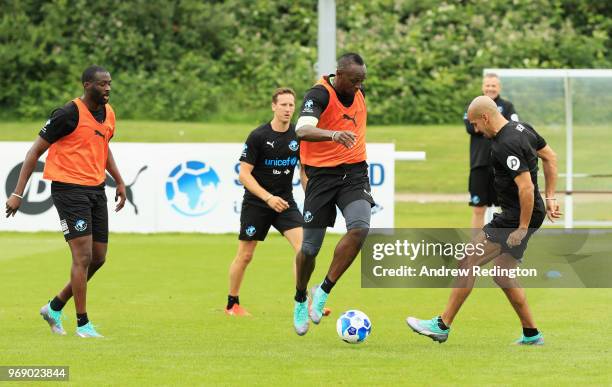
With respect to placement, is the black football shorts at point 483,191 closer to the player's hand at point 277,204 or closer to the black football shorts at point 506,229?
the player's hand at point 277,204

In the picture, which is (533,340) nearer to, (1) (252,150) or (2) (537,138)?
(2) (537,138)

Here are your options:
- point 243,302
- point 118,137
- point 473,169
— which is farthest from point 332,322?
point 118,137

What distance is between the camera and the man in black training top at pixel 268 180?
41.9ft

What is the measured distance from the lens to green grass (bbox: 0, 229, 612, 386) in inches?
361

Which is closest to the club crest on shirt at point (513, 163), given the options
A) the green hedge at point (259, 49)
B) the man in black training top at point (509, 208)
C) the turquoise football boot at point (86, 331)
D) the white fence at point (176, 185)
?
the man in black training top at point (509, 208)

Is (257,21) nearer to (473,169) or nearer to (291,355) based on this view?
(473,169)

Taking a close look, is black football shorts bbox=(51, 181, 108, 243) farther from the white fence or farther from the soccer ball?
the white fence

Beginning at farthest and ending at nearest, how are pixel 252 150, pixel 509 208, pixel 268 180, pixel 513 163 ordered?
1. pixel 268 180
2. pixel 252 150
3. pixel 509 208
4. pixel 513 163

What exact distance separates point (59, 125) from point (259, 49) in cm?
2663

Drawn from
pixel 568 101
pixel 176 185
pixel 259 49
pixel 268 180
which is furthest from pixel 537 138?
pixel 259 49

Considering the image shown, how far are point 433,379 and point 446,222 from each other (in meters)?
14.6

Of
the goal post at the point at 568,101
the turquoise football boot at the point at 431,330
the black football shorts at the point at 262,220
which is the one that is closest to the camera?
the turquoise football boot at the point at 431,330

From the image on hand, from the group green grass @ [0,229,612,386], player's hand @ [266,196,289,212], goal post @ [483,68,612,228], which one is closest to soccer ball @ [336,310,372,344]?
green grass @ [0,229,612,386]

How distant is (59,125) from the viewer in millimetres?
10898
